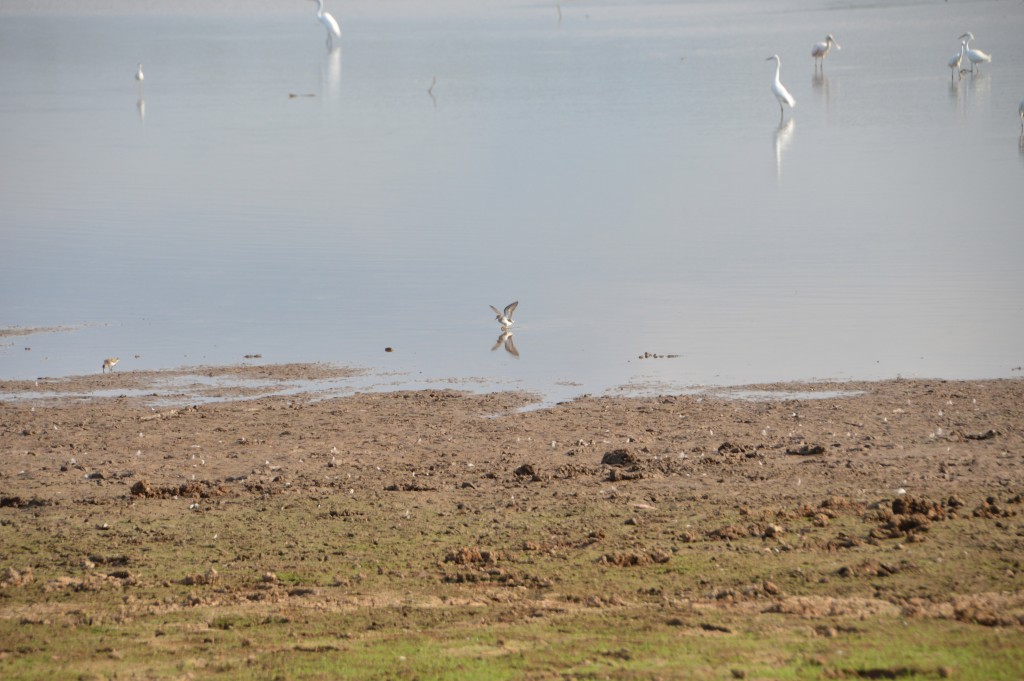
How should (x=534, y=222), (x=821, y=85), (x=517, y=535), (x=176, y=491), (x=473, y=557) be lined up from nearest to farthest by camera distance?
(x=473, y=557), (x=517, y=535), (x=176, y=491), (x=534, y=222), (x=821, y=85)

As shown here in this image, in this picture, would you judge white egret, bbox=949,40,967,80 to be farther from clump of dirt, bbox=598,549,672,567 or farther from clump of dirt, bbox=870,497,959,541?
clump of dirt, bbox=598,549,672,567

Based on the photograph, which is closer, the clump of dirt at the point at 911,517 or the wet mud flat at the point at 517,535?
the wet mud flat at the point at 517,535

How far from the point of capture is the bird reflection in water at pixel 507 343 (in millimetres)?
13393

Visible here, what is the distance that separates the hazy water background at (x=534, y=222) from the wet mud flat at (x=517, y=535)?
1.83m

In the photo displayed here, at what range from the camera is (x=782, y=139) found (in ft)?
101

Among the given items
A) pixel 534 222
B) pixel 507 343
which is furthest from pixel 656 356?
pixel 534 222

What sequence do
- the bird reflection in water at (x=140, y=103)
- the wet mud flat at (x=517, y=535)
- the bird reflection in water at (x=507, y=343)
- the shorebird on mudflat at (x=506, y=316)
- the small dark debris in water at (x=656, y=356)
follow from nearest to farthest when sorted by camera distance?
the wet mud flat at (x=517, y=535), the small dark debris in water at (x=656, y=356), the bird reflection in water at (x=507, y=343), the shorebird on mudflat at (x=506, y=316), the bird reflection in water at (x=140, y=103)

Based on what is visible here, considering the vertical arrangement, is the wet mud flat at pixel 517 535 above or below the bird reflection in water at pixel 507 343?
below

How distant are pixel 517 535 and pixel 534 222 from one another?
1335 centimetres

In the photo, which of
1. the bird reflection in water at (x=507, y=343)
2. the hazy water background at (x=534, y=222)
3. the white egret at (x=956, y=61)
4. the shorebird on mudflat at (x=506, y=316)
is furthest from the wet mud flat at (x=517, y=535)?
the white egret at (x=956, y=61)

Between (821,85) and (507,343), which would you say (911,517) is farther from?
(821,85)

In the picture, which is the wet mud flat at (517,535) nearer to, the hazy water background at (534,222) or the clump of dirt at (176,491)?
the clump of dirt at (176,491)

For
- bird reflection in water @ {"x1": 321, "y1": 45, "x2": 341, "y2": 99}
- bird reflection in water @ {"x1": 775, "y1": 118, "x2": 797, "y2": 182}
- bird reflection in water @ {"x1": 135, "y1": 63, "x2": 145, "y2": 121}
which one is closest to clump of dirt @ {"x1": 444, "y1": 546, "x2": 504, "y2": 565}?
bird reflection in water @ {"x1": 775, "y1": 118, "x2": 797, "y2": 182}

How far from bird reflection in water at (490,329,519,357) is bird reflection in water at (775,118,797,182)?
12044 mm
